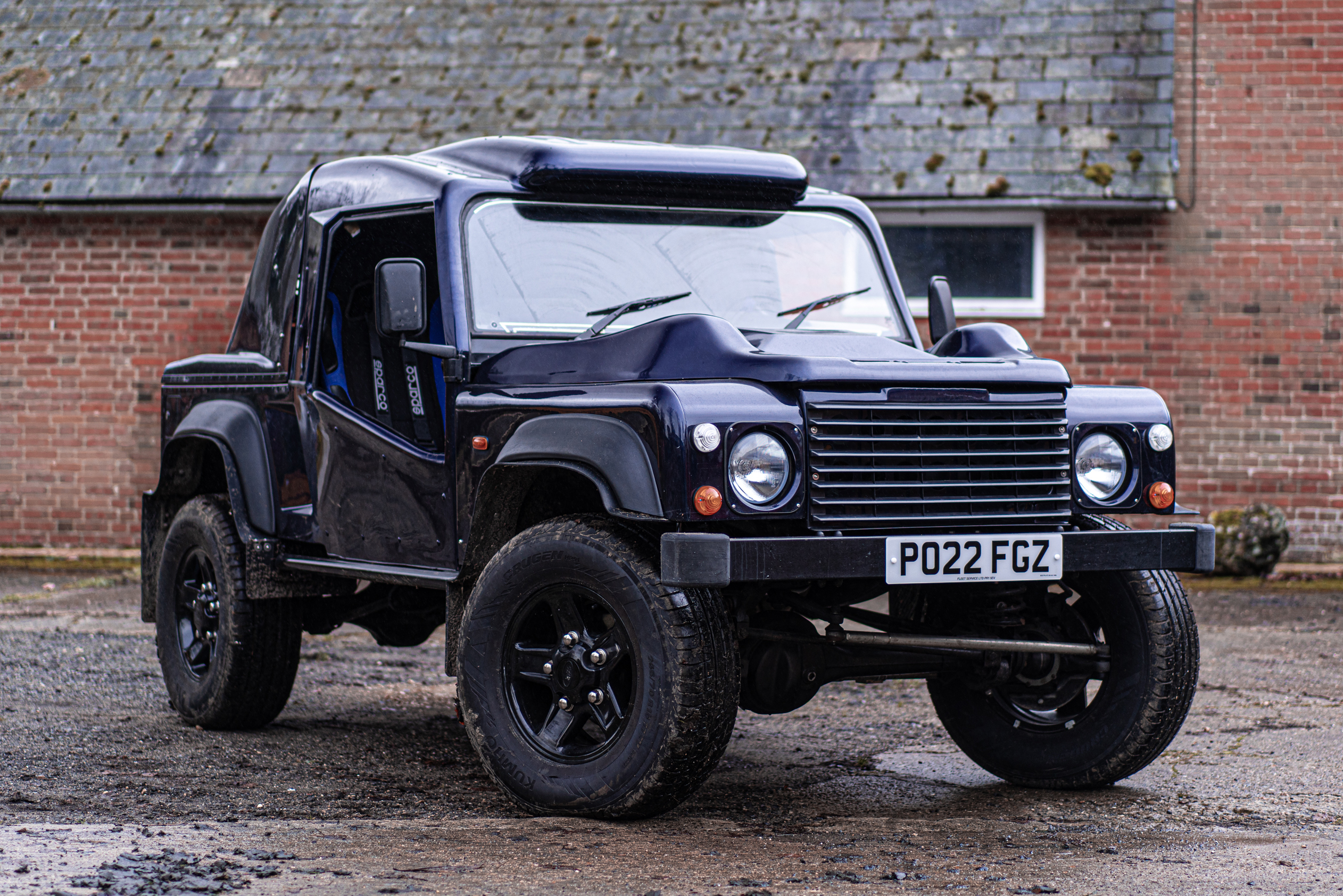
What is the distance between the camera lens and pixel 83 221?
46.8ft

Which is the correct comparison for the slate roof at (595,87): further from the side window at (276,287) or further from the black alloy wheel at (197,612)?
the black alloy wheel at (197,612)

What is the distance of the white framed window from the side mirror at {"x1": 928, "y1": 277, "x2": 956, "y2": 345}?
6604 millimetres

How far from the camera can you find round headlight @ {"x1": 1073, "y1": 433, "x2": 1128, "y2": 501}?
5180mm

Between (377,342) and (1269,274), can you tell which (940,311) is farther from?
(1269,274)

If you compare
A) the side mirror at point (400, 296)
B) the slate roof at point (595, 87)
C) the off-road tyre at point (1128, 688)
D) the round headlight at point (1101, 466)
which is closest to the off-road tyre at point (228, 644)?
the side mirror at point (400, 296)

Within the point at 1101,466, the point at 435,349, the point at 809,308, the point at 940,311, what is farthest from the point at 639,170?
the point at 1101,466

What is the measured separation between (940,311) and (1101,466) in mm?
1357

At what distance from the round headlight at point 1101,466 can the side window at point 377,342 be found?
2.14m

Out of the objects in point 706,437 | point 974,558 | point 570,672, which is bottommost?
point 570,672

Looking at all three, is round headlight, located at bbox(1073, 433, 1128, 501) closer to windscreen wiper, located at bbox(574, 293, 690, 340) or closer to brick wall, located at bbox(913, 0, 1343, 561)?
windscreen wiper, located at bbox(574, 293, 690, 340)

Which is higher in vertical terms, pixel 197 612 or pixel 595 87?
pixel 595 87

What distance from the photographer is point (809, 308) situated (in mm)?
5914

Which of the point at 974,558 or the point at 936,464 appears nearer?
the point at 974,558

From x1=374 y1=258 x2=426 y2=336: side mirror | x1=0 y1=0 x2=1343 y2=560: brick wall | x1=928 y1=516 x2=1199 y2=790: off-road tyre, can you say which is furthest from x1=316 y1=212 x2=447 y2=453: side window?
x1=0 y1=0 x2=1343 y2=560: brick wall
